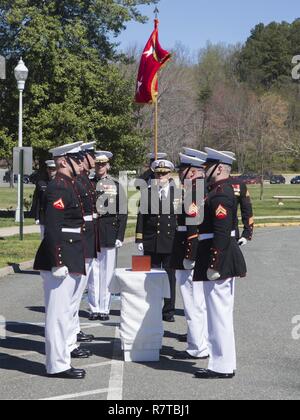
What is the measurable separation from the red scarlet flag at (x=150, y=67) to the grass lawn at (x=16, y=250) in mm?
4199

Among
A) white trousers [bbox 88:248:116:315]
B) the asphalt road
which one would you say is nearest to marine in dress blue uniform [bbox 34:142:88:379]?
the asphalt road

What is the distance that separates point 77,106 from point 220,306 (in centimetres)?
2446

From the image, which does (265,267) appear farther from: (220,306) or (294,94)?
(294,94)

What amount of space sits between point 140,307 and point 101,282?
2589mm

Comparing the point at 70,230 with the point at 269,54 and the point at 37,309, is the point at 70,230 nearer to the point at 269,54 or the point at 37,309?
the point at 37,309

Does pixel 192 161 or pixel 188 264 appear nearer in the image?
pixel 188 264

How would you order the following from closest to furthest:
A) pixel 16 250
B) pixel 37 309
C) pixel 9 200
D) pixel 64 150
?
pixel 64 150 → pixel 37 309 → pixel 16 250 → pixel 9 200

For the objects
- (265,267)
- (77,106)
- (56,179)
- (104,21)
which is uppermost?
(104,21)

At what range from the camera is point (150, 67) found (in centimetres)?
1905

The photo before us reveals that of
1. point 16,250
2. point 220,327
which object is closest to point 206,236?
point 220,327

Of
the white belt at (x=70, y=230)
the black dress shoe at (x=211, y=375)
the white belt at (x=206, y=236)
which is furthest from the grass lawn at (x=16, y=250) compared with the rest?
the black dress shoe at (x=211, y=375)

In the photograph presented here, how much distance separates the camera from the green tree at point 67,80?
99.8 feet

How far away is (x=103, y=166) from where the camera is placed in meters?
10.3
